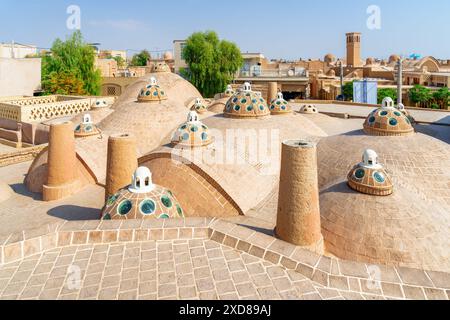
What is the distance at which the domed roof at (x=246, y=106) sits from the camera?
1273 cm

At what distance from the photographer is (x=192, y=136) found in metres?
10.1

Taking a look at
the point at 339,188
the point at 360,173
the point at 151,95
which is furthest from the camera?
the point at 151,95

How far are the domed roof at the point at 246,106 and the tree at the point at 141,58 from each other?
51033 millimetres

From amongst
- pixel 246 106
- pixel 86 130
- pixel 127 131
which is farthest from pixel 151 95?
pixel 246 106

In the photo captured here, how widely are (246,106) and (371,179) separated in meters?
5.74

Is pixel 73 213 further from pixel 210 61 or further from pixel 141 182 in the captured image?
pixel 210 61

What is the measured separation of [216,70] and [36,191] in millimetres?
20793

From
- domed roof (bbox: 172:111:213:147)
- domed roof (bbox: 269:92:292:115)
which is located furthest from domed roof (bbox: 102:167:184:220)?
domed roof (bbox: 269:92:292:115)

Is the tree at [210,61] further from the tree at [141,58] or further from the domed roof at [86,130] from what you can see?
the tree at [141,58]

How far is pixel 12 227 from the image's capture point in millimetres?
9516

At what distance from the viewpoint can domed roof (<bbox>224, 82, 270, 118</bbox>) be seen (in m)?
12.7
